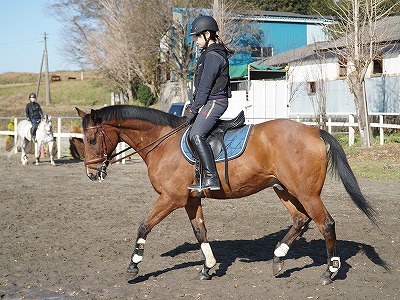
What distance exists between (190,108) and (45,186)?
9.37 m

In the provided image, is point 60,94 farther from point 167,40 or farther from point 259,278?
point 259,278

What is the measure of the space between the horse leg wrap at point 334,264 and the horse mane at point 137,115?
8.42ft

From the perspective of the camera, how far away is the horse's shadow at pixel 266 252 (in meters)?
7.38

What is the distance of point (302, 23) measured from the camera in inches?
1937

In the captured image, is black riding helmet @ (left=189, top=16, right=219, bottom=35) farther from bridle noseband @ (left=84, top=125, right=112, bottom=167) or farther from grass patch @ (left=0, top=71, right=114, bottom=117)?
grass patch @ (left=0, top=71, right=114, bottom=117)

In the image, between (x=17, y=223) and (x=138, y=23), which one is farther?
(x=138, y=23)

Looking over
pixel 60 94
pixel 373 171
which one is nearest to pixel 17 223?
pixel 373 171

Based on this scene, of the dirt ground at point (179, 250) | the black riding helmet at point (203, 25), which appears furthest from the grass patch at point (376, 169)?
the black riding helmet at point (203, 25)

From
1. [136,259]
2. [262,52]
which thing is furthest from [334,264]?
[262,52]

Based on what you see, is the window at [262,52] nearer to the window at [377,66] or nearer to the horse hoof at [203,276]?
the window at [377,66]

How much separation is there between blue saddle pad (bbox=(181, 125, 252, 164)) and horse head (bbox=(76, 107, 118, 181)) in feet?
3.35

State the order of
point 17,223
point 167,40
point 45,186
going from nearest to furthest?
point 17,223, point 45,186, point 167,40

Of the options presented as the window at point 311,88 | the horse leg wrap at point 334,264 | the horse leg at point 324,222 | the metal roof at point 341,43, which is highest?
the metal roof at point 341,43

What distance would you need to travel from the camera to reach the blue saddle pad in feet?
23.2
